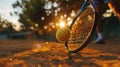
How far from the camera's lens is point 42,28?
3972cm

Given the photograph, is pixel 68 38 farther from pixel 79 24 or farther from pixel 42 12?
pixel 42 12

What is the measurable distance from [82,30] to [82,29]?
0.07ft

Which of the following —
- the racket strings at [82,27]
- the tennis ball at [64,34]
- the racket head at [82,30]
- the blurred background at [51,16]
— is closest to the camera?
the racket head at [82,30]

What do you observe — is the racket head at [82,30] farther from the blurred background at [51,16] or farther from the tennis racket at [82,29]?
the blurred background at [51,16]

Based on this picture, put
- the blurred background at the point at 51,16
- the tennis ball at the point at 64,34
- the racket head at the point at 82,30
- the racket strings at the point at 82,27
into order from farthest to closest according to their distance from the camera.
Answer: the blurred background at the point at 51,16 < the tennis ball at the point at 64,34 < the racket strings at the point at 82,27 < the racket head at the point at 82,30

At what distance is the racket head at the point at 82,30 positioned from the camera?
5641mm

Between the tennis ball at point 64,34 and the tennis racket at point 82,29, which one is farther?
the tennis ball at point 64,34

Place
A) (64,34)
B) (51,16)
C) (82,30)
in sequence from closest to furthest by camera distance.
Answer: (82,30), (64,34), (51,16)

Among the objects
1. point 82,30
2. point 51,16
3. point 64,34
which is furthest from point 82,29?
point 51,16

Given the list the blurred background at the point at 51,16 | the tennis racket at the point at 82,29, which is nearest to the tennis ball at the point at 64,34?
the tennis racket at the point at 82,29

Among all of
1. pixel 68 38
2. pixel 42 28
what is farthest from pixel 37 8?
pixel 68 38

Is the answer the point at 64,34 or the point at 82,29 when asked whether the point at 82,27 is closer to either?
the point at 82,29

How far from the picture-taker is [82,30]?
19.5ft

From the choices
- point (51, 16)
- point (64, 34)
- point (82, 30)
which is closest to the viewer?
point (82, 30)
